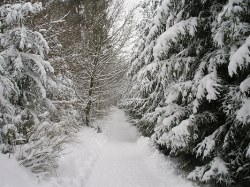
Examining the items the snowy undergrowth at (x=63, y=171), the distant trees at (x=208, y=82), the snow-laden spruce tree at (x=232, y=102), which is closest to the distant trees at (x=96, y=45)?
the snowy undergrowth at (x=63, y=171)

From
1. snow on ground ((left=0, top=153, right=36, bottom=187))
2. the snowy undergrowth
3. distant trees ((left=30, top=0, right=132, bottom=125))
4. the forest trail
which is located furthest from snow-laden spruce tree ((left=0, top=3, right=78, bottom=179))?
distant trees ((left=30, top=0, right=132, bottom=125))

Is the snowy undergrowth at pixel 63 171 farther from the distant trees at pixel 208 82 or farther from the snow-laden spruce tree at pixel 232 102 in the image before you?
the snow-laden spruce tree at pixel 232 102

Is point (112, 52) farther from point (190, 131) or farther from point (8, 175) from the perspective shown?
point (8, 175)

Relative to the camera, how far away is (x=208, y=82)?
7.43 m

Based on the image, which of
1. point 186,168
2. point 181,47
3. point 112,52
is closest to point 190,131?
point 186,168

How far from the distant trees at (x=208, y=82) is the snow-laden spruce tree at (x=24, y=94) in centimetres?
327

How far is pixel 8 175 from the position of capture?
5293 millimetres

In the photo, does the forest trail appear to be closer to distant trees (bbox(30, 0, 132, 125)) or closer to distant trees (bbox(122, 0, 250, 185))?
distant trees (bbox(122, 0, 250, 185))

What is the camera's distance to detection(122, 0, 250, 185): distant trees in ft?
22.4

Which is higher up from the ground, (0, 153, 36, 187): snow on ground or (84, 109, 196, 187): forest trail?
(0, 153, 36, 187): snow on ground

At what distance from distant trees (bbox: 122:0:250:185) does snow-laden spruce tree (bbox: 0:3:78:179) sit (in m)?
3.27

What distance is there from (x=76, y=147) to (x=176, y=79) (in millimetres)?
4257

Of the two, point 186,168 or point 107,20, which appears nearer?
point 186,168

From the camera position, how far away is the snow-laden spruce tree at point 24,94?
22.5 ft
